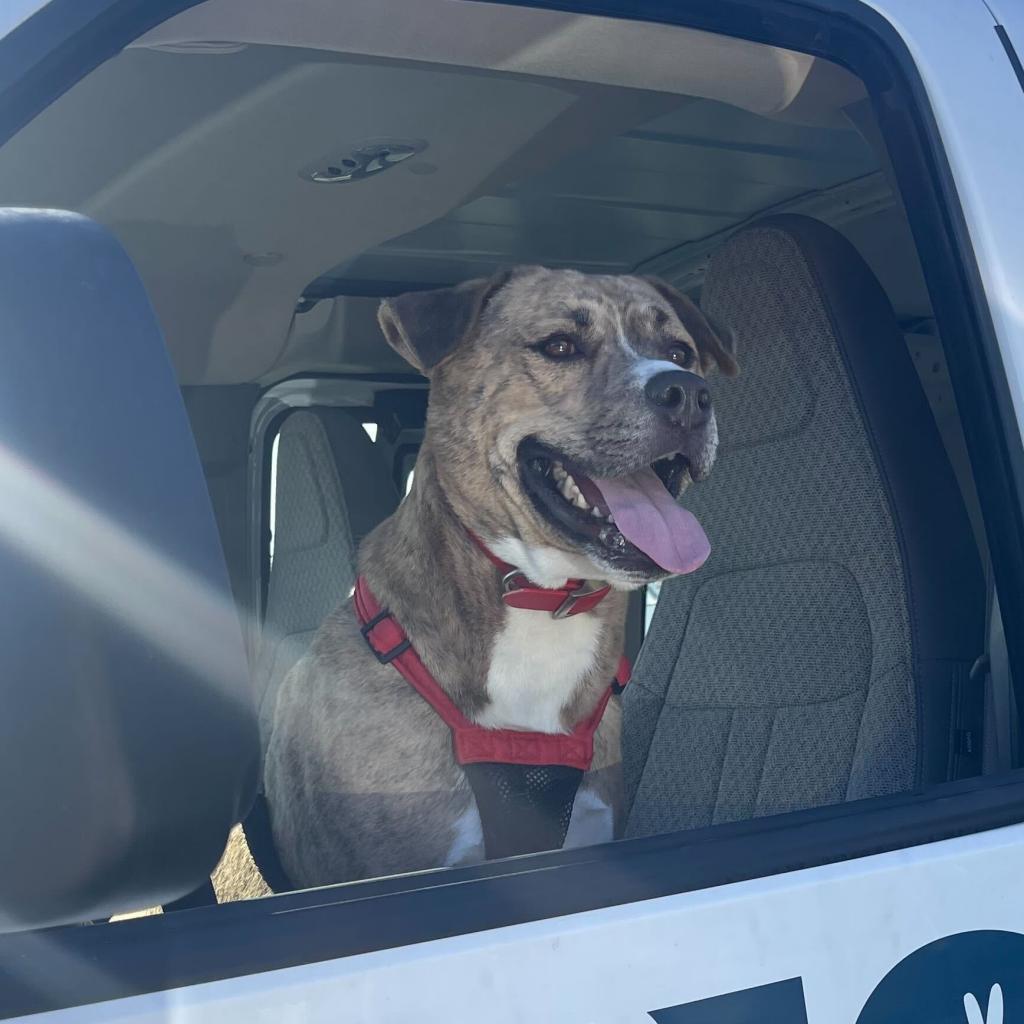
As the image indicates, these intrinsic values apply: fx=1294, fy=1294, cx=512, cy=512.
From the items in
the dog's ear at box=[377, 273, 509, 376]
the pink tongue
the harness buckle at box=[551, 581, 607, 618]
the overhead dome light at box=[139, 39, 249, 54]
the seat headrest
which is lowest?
the harness buckle at box=[551, 581, 607, 618]

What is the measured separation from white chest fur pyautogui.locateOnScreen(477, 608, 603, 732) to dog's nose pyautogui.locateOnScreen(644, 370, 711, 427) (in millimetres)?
504

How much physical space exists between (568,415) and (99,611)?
1.86 metres

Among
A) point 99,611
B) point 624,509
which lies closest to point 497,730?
point 624,509

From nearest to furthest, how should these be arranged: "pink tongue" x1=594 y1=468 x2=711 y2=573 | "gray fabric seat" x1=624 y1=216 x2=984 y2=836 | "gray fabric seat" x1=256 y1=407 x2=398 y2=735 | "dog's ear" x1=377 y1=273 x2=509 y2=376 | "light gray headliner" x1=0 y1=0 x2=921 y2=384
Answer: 1. "light gray headliner" x1=0 y1=0 x2=921 y2=384
2. "gray fabric seat" x1=624 y1=216 x2=984 y2=836
3. "pink tongue" x1=594 y1=468 x2=711 y2=573
4. "dog's ear" x1=377 y1=273 x2=509 y2=376
5. "gray fabric seat" x1=256 y1=407 x2=398 y2=735

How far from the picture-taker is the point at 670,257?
412 cm

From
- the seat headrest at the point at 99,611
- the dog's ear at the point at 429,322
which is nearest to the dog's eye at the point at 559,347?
the dog's ear at the point at 429,322

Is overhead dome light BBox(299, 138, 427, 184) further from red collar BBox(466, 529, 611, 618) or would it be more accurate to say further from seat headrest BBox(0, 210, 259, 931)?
seat headrest BBox(0, 210, 259, 931)

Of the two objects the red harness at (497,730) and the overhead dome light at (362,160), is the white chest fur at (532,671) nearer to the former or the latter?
the red harness at (497,730)

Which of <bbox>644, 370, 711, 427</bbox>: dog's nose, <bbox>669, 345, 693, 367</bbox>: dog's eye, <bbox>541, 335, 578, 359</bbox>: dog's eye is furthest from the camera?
<bbox>669, 345, 693, 367</bbox>: dog's eye

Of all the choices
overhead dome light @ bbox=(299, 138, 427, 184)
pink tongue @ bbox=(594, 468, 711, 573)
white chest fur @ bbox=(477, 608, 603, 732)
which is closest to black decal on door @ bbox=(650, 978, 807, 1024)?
pink tongue @ bbox=(594, 468, 711, 573)

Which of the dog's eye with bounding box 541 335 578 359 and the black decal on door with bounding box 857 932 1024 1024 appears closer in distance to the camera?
the black decal on door with bounding box 857 932 1024 1024

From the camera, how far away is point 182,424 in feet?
3.49

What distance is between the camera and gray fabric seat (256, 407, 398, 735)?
4535mm

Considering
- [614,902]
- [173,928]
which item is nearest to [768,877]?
[614,902]
